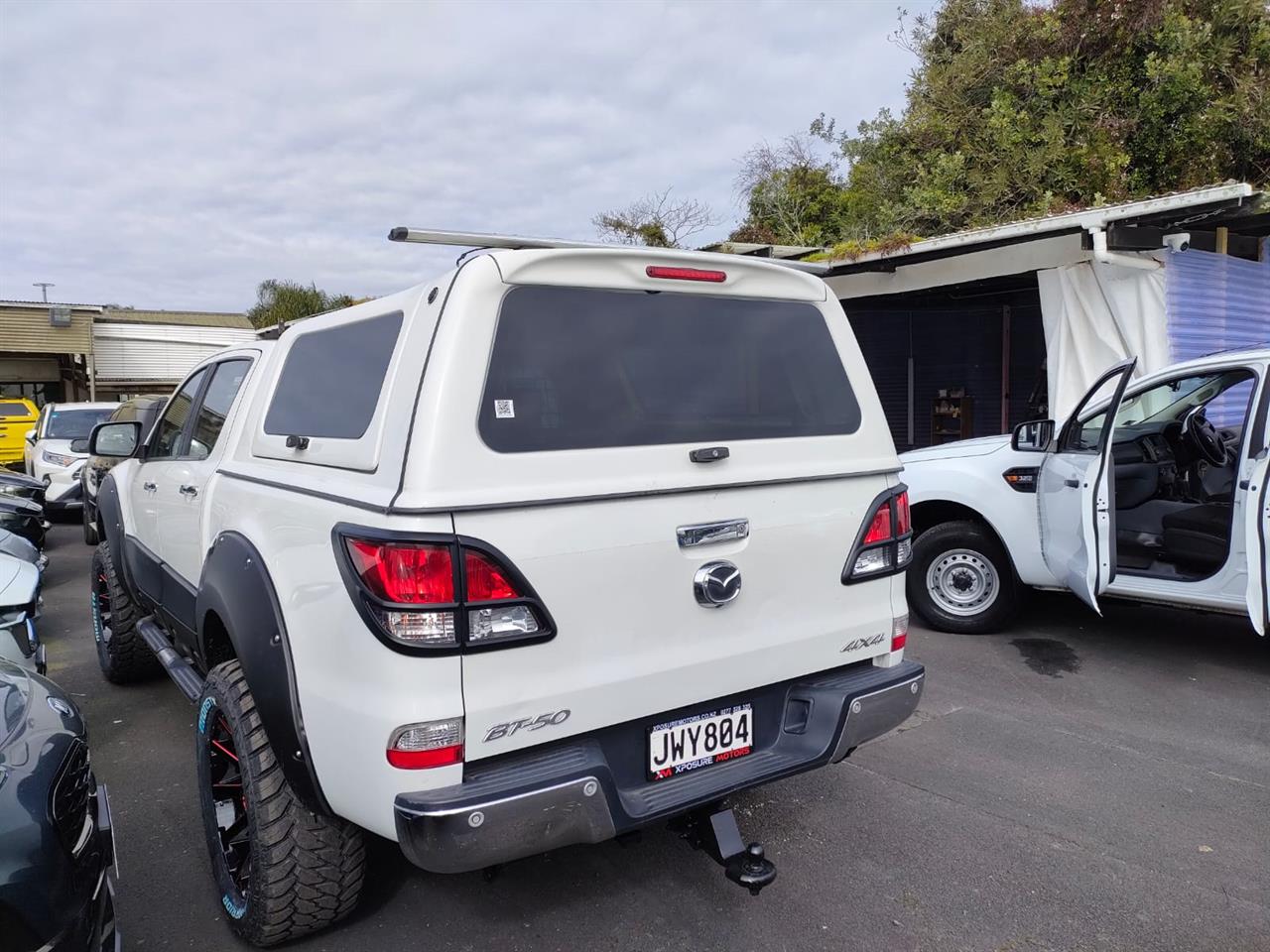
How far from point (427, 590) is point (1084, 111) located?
39.8 ft

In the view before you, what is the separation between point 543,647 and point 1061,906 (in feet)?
6.39

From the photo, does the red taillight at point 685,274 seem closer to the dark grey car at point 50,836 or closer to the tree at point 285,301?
the dark grey car at point 50,836

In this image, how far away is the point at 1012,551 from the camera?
Result: 5.51m

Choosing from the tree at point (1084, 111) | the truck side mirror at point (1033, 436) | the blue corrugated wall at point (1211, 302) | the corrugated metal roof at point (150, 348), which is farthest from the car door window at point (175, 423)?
the corrugated metal roof at point (150, 348)

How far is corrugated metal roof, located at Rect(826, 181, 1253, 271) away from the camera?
6.79 meters

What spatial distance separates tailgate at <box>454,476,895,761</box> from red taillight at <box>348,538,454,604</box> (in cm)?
10

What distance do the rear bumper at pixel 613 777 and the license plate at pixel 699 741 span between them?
0.08 ft

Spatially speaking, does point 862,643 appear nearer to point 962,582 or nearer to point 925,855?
point 925,855

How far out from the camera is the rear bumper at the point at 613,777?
6.89 ft

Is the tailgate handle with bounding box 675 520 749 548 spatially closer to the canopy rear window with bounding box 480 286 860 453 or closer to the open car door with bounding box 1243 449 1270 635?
the canopy rear window with bounding box 480 286 860 453

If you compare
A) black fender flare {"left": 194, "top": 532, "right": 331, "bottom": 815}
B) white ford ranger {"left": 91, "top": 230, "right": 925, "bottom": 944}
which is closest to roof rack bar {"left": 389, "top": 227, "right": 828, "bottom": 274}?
white ford ranger {"left": 91, "top": 230, "right": 925, "bottom": 944}

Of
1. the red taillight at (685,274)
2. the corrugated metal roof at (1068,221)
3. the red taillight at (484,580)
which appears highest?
the corrugated metal roof at (1068,221)

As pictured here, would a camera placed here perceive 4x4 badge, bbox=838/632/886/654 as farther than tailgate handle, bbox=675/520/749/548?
Yes

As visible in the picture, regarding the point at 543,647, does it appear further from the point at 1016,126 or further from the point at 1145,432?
the point at 1016,126
